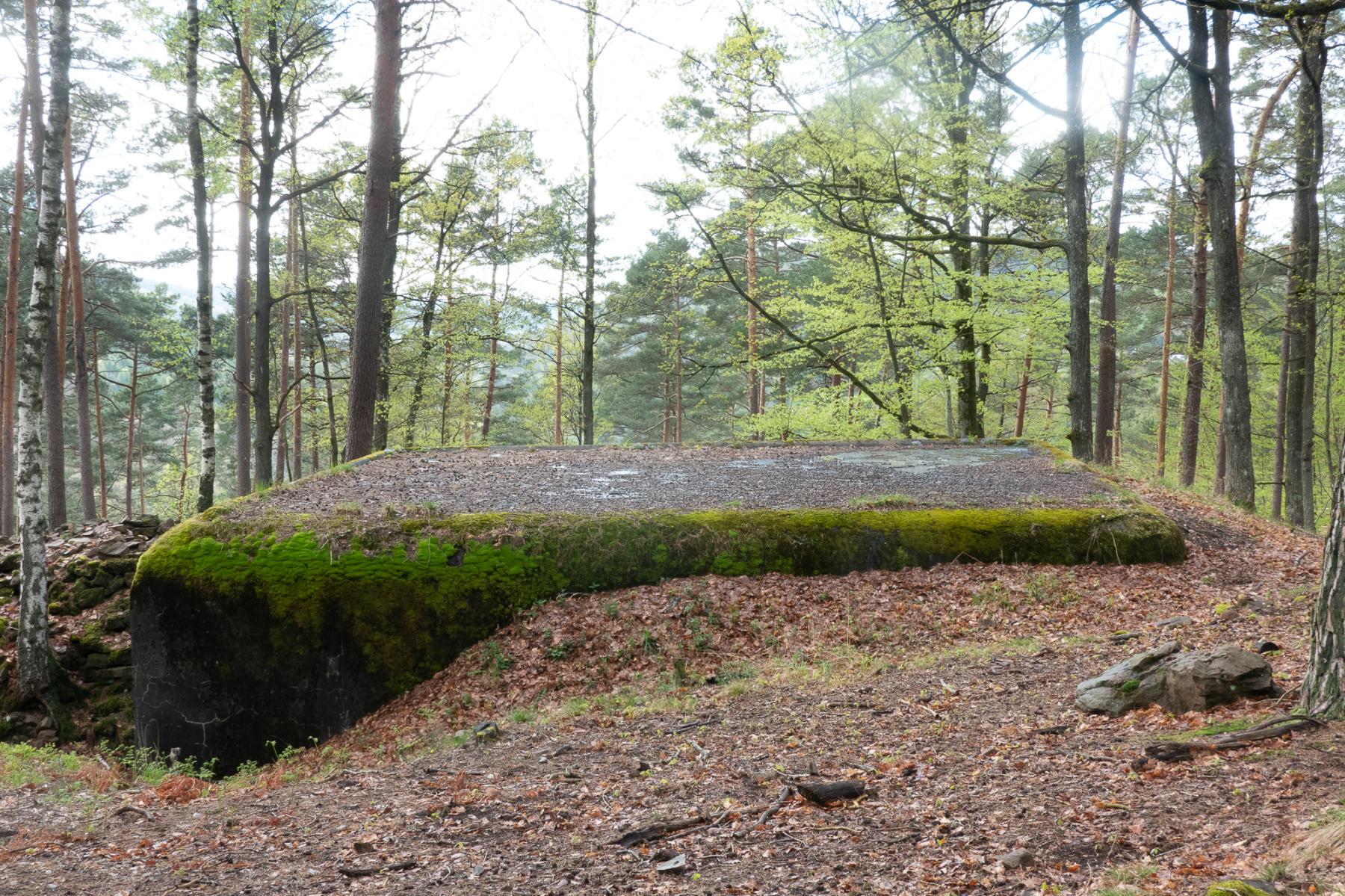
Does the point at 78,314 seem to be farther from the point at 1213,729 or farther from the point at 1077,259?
the point at 1213,729

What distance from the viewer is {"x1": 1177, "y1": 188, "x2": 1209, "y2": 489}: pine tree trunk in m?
15.4

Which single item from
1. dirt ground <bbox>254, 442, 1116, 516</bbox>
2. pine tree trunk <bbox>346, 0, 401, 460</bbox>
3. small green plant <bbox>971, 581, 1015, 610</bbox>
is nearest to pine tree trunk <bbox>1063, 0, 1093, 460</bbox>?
dirt ground <bbox>254, 442, 1116, 516</bbox>

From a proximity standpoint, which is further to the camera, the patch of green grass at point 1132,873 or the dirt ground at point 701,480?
the dirt ground at point 701,480

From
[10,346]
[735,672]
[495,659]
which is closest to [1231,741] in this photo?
[735,672]

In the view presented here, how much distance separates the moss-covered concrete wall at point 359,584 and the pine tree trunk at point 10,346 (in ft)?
40.9

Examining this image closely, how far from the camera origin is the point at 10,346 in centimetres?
1598

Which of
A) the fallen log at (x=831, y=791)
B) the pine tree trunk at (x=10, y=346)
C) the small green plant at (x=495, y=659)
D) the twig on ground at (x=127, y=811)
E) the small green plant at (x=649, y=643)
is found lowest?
the twig on ground at (x=127, y=811)

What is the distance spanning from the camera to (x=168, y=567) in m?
6.61

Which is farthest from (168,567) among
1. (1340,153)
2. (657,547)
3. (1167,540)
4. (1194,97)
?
(1340,153)

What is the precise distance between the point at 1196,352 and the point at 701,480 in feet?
41.9

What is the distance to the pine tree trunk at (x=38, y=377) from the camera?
22.8 ft

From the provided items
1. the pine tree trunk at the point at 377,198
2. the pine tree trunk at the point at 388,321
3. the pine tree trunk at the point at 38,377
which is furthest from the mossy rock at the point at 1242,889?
the pine tree trunk at the point at 388,321

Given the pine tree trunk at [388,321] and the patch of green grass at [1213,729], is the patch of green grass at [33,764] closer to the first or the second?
the patch of green grass at [1213,729]

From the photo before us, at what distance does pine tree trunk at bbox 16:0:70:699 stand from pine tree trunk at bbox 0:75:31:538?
1038 centimetres
